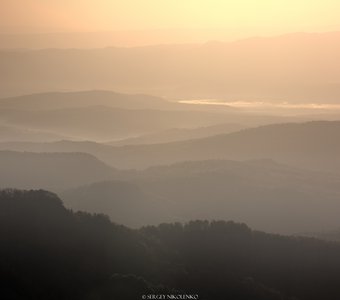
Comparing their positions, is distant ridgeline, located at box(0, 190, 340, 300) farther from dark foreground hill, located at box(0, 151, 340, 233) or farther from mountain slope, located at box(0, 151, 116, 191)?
mountain slope, located at box(0, 151, 116, 191)

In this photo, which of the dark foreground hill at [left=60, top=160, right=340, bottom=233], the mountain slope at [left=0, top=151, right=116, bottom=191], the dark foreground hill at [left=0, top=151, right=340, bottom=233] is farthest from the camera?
the mountain slope at [left=0, top=151, right=116, bottom=191]

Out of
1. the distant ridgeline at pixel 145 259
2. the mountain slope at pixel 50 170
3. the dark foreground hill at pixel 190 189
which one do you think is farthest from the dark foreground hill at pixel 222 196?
the distant ridgeline at pixel 145 259

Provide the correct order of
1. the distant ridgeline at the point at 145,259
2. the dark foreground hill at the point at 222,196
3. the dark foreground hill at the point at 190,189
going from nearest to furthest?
the distant ridgeline at the point at 145,259
the dark foreground hill at the point at 222,196
the dark foreground hill at the point at 190,189

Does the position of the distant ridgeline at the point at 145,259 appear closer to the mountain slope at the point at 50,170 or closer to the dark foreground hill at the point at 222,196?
the dark foreground hill at the point at 222,196

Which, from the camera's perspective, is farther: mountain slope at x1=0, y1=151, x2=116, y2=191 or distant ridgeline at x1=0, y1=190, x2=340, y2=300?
mountain slope at x1=0, y1=151, x2=116, y2=191

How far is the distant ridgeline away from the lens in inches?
1715

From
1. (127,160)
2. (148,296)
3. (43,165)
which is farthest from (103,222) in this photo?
(127,160)

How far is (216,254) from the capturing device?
193ft

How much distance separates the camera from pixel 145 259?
2055 inches

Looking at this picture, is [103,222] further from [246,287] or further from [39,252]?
[246,287]

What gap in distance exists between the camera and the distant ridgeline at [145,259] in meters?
43.6

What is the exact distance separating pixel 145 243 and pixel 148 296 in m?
15.5

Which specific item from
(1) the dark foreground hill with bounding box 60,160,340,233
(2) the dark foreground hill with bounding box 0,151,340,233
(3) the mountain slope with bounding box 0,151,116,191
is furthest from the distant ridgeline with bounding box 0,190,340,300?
(3) the mountain slope with bounding box 0,151,116,191

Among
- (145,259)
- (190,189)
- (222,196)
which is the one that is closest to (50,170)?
(190,189)
